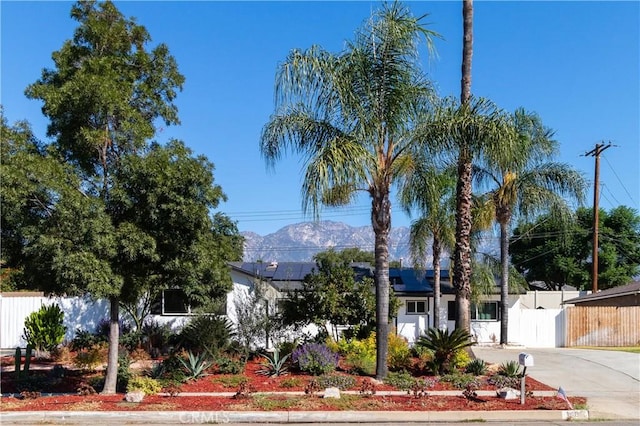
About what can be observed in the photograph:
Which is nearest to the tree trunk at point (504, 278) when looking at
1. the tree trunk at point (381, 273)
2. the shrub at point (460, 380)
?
the shrub at point (460, 380)

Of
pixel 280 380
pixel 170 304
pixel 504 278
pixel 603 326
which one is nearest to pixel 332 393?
pixel 280 380

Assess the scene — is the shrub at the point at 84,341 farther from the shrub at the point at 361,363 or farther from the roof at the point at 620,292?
the roof at the point at 620,292

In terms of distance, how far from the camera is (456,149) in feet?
45.6

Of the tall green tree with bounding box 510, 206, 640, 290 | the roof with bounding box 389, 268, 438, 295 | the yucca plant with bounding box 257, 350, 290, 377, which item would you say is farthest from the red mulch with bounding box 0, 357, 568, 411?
the tall green tree with bounding box 510, 206, 640, 290

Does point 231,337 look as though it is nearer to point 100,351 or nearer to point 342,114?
point 100,351

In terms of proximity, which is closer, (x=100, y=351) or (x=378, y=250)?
(x=378, y=250)

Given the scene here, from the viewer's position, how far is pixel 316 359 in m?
14.6

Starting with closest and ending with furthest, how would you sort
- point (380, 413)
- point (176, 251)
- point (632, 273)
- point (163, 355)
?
point (380, 413) → point (176, 251) → point (163, 355) → point (632, 273)

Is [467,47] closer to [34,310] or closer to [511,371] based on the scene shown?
[511,371]

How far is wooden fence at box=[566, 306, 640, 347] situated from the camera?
26.4m

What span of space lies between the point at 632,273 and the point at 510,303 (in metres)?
25.6

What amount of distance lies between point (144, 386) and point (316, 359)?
4091 millimetres

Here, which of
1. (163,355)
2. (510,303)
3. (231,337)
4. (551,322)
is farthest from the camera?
(510,303)

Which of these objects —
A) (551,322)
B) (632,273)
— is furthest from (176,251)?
(632,273)
